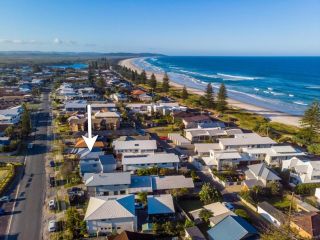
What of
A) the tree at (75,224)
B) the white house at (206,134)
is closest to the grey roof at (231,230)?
the tree at (75,224)

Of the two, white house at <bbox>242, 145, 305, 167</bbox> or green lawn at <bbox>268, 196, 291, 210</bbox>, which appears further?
white house at <bbox>242, 145, 305, 167</bbox>

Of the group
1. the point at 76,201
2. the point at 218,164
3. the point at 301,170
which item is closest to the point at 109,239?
the point at 76,201

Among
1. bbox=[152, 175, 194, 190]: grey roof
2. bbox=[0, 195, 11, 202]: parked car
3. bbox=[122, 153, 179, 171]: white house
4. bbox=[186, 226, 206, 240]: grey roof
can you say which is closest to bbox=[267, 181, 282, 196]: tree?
bbox=[152, 175, 194, 190]: grey roof

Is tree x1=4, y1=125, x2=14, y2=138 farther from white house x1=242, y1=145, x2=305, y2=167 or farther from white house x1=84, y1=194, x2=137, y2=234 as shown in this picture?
white house x1=242, y1=145, x2=305, y2=167

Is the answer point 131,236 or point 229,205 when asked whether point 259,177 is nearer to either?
point 229,205

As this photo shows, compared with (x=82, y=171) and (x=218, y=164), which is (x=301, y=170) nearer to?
(x=218, y=164)
